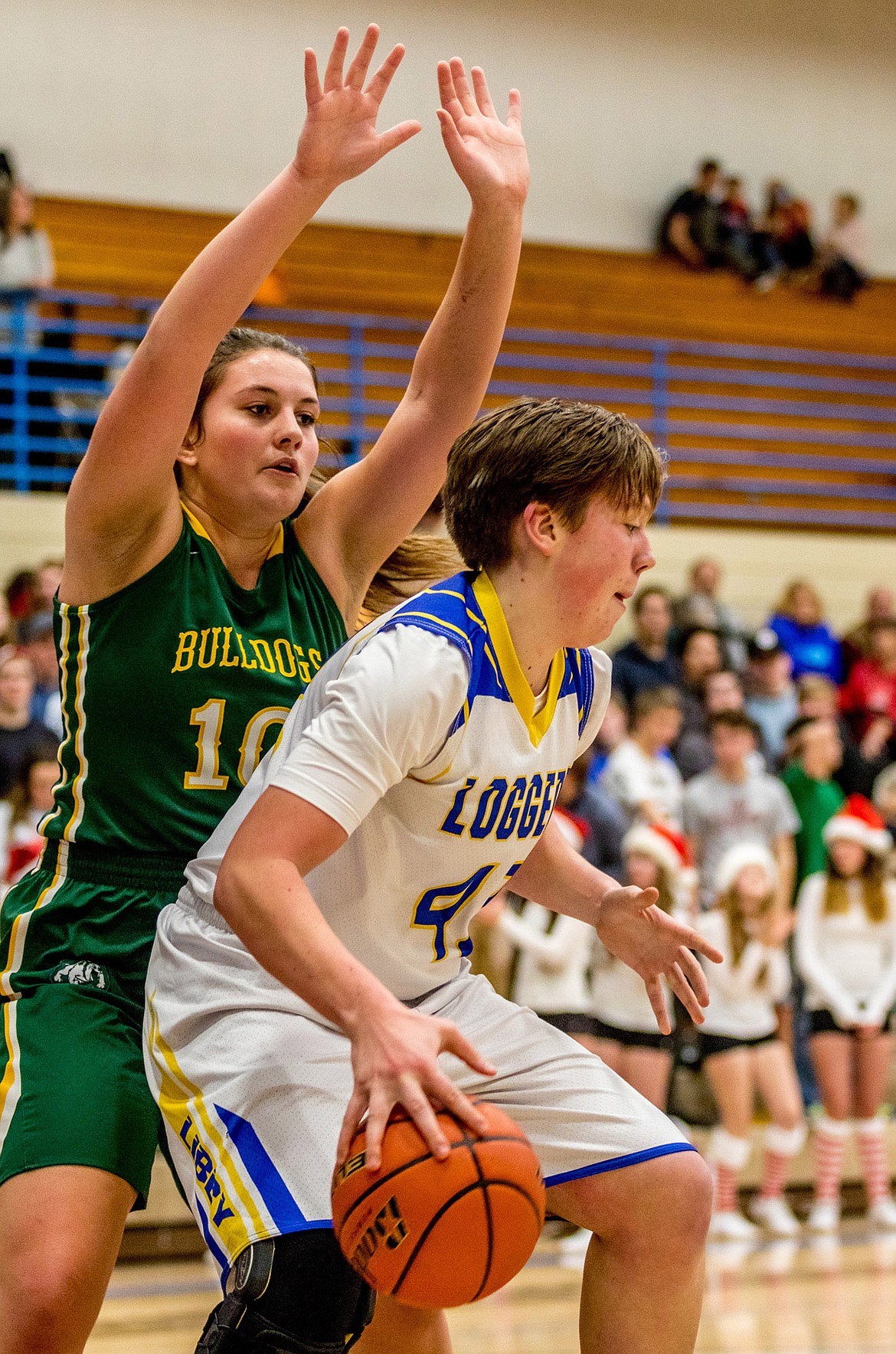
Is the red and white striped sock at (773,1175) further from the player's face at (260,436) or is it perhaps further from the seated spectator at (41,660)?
the player's face at (260,436)

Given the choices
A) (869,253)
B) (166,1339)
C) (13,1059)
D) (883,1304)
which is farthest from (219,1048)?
(869,253)

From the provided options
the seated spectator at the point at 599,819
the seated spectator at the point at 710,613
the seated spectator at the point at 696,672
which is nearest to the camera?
the seated spectator at the point at 599,819

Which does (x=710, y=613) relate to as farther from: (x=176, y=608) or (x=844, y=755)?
(x=176, y=608)

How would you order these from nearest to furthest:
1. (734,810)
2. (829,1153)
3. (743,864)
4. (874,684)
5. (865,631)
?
(829,1153)
(743,864)
(734,810)
(874,684)
(865,631)

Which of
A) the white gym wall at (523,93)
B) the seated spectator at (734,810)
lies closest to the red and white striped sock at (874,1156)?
the seated spectator at (734,810)

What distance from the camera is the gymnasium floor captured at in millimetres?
5277

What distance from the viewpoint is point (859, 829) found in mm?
7773

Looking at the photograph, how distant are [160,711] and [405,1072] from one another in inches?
37.7

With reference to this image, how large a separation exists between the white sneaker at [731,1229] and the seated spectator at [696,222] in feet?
29.3

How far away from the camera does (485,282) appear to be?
285 centimetres

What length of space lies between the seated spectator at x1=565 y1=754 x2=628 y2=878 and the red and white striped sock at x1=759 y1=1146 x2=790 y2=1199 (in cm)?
147

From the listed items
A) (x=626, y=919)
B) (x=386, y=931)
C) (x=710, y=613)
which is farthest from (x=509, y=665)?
(x=710, y=613)

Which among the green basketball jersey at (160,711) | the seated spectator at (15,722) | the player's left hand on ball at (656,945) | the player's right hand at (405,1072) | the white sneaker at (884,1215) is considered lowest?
the white sneaker at (884,1215)

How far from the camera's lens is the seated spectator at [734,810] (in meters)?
7.88
